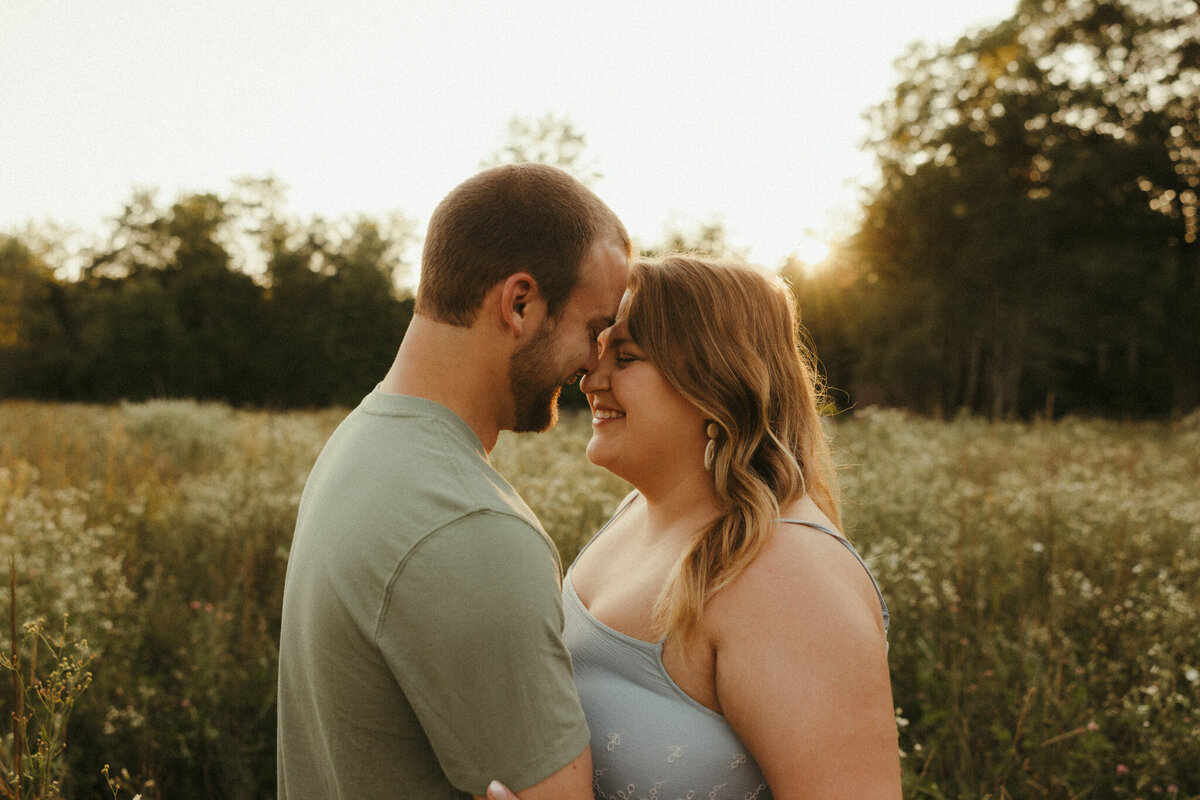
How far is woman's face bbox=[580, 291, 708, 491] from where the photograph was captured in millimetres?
2172

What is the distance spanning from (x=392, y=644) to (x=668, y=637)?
0.81m

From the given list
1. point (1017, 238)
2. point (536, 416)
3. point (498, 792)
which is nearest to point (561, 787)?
point (498, 792)

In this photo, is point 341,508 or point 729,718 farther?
point 729,718

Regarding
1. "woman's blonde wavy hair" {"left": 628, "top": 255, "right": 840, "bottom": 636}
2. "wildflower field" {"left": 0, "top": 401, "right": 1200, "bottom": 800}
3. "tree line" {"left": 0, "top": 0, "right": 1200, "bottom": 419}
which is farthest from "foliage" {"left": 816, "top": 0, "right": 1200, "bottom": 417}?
"woman's blonde wavy hair" {"left": 628, "top": 255, "right": 840, "bottom": 636}

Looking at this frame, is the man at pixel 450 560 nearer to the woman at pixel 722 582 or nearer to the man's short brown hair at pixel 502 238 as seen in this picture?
the man's short brown hair at pixel 502 238

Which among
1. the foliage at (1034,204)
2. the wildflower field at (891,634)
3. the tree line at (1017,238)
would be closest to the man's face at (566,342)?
the wildflower field at (891,634)

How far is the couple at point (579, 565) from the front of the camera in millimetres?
1310

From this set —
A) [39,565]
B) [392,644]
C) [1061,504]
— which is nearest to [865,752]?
[392,644]

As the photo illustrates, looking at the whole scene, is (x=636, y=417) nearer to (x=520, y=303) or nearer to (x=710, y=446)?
(x=710, y=446)

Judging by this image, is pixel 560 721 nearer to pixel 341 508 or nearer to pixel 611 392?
pixel 341 508

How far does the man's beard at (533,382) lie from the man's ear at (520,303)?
0.05 meters

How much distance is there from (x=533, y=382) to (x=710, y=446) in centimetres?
61

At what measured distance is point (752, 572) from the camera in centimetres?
180

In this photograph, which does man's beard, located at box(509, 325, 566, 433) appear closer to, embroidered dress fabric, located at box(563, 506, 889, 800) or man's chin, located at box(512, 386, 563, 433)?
man's chin, located at box(512, 386, 563, 433)
